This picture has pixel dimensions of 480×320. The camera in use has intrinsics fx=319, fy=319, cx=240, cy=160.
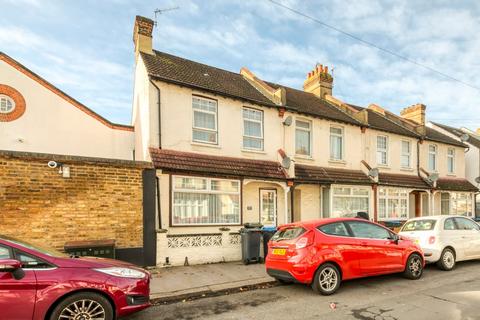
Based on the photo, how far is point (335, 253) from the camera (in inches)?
247

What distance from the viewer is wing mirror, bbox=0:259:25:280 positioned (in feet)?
12.4

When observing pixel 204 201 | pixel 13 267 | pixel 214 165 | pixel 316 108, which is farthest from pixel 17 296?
pixel 316 108

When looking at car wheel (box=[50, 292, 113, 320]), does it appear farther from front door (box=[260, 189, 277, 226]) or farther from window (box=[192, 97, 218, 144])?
front door (box=[260, 189, 277, 226])

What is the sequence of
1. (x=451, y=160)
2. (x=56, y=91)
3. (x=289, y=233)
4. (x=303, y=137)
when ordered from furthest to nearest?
(x=451, y=160), (x=303, y=137), (x=56, y=91), (x=289, y=233)

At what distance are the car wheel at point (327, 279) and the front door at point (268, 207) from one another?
5727 mm

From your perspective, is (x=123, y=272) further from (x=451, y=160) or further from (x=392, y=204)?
(x=451, y=160)

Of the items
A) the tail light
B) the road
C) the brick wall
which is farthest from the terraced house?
the tail light

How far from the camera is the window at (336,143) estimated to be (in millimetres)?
14461

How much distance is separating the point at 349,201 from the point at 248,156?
5.44 meters

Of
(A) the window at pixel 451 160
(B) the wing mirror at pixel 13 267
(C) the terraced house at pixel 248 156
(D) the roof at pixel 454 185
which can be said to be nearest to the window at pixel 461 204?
(D) the roof at pixel 454 185

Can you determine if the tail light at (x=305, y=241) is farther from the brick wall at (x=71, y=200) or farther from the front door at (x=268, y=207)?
the front door at (x=268, y=207)

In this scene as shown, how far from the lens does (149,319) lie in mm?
5039

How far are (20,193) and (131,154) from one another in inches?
265

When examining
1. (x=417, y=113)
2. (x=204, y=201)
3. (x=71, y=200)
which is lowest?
(x=204, y=201)
